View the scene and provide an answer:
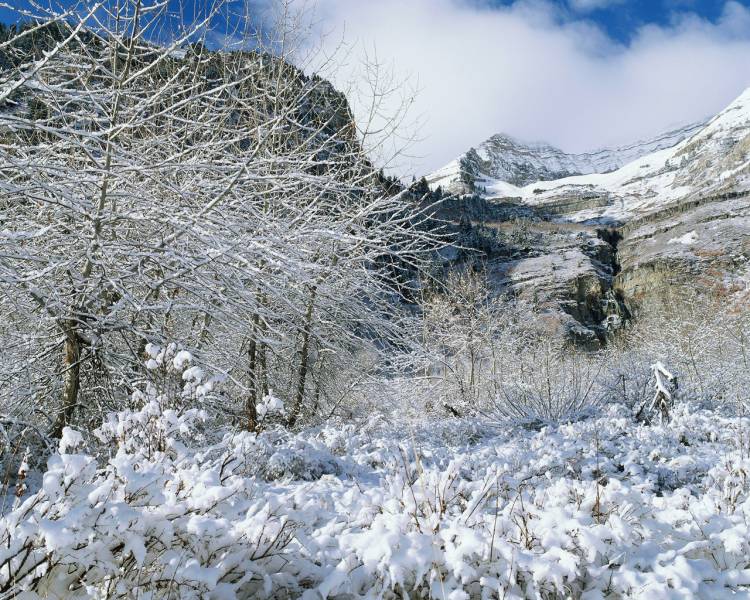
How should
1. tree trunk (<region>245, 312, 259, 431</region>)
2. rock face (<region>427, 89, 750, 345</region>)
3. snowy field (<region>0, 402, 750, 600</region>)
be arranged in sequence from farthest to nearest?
rock face (<region>427, 89, 750, 345</region>) → tree trunk (<region>245, 312, 259, 431</region>) → snowy field (<region>0, 402, 750, 600</region>)

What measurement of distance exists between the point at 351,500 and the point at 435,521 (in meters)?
0.63

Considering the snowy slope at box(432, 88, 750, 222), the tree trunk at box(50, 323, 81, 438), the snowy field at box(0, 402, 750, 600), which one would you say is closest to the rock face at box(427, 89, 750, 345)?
the snowy slope at box(432, 88, 750, 222)

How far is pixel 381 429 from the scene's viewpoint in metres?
7.27

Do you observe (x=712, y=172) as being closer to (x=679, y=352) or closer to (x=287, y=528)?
(x=679, y=352)

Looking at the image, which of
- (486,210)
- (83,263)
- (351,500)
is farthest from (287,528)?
(486,210)

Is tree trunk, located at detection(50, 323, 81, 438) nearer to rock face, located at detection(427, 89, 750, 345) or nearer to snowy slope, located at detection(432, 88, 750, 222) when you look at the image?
rock face, located at detection(427, 89, 750, 345)

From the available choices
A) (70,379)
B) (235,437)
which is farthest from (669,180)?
(70,379)

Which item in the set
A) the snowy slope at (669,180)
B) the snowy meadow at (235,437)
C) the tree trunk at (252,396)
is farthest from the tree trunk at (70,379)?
the snowy slope at (669,180)

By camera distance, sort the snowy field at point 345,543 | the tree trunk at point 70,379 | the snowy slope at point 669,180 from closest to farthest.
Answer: the snowy field at point 345,543 < the tree trunk at point 70,379 < the snowy slope at point 669,180

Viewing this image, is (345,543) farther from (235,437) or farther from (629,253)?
(629,253)

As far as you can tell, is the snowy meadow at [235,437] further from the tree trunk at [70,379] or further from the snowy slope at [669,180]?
the snowy slope at [669,180]

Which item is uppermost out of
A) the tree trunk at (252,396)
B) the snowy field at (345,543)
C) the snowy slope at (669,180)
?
the snowy slope at (669,180)

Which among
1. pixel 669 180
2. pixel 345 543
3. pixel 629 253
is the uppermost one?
pixel 669 180

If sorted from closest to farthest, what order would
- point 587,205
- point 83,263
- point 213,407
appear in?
point 83,263
point 213,407
point 587,205
